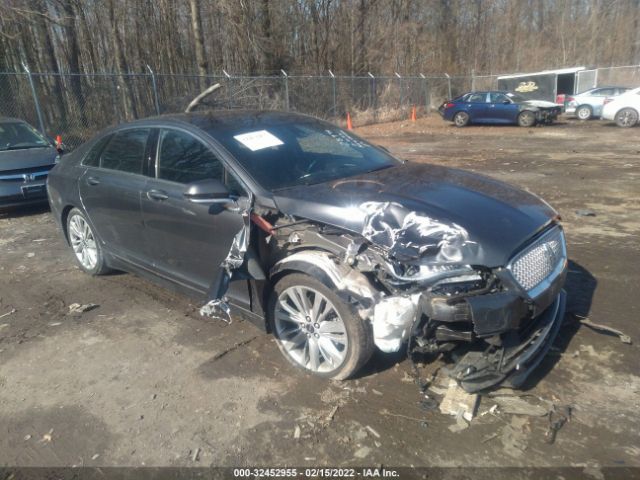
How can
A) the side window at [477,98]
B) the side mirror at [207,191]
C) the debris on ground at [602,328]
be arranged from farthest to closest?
the side window at [477,98] → the debris on ground at [602,328] → the side mirror at [207,191]

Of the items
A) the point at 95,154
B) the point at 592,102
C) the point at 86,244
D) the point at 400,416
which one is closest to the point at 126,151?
the point at 95,154

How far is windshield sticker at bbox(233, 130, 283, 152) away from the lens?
12.0 feet

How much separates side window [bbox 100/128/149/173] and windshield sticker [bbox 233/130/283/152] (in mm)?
1064

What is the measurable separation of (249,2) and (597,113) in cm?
1610

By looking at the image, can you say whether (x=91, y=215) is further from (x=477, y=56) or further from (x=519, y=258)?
(x=477, y=56)

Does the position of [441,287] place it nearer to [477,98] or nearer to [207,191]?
[207,191]

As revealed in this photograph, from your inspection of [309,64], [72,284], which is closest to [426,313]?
[72,284]

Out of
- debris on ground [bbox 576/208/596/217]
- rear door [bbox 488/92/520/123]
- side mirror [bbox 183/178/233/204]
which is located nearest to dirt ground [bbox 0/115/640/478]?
side mirror [bbox 183/178/233/204]

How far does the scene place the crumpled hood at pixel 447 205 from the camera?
9.08ft

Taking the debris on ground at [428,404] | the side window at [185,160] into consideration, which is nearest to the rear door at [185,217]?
the side window at [185,160]

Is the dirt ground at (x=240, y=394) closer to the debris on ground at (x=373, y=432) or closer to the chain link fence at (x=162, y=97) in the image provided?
the debris on ground at (x=373, y=432)

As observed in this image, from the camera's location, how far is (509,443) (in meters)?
2.56

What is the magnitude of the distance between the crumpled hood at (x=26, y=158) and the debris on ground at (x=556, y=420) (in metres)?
8.28

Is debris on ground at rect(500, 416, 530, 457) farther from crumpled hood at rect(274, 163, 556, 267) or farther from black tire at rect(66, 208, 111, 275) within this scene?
black tire at rect(66, 208, 111, 275)
